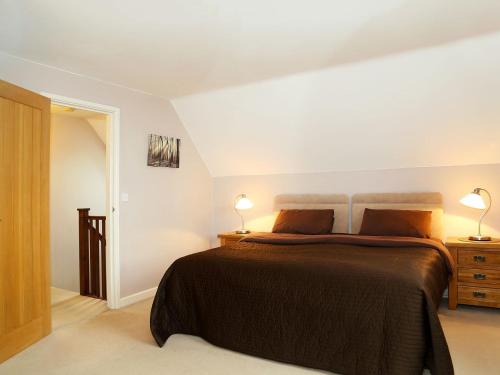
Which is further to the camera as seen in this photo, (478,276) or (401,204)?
(401,204)

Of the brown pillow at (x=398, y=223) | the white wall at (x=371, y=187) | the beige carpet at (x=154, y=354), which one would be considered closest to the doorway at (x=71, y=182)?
the white wall at (x=371, y=187)

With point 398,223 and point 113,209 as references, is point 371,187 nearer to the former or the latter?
point 398,223

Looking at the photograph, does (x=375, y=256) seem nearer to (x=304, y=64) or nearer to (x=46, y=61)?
(x=304, y=64)

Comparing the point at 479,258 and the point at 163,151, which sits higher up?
the point at 163,151

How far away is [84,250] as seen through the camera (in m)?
4.11

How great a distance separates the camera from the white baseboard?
356 centimetres

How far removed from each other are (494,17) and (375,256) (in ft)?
5.59

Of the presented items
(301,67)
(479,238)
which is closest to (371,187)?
(479,238)

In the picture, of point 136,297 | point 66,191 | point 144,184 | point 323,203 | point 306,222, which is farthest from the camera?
point 66,191

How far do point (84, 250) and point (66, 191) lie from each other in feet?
3.36

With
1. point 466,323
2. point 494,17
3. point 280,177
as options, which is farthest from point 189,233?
point 494,17

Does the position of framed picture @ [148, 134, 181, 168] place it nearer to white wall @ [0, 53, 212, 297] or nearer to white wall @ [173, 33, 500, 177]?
white wall @ [0, 53, 212, 297]

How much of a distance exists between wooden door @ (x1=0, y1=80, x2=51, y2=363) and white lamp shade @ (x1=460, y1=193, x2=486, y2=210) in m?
3.58

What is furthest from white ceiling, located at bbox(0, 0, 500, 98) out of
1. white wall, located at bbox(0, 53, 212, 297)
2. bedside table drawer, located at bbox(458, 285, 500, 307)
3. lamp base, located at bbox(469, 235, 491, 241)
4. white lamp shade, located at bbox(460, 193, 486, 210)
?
bedside table drawer, located at bbox(458, 285, 500, 307)
